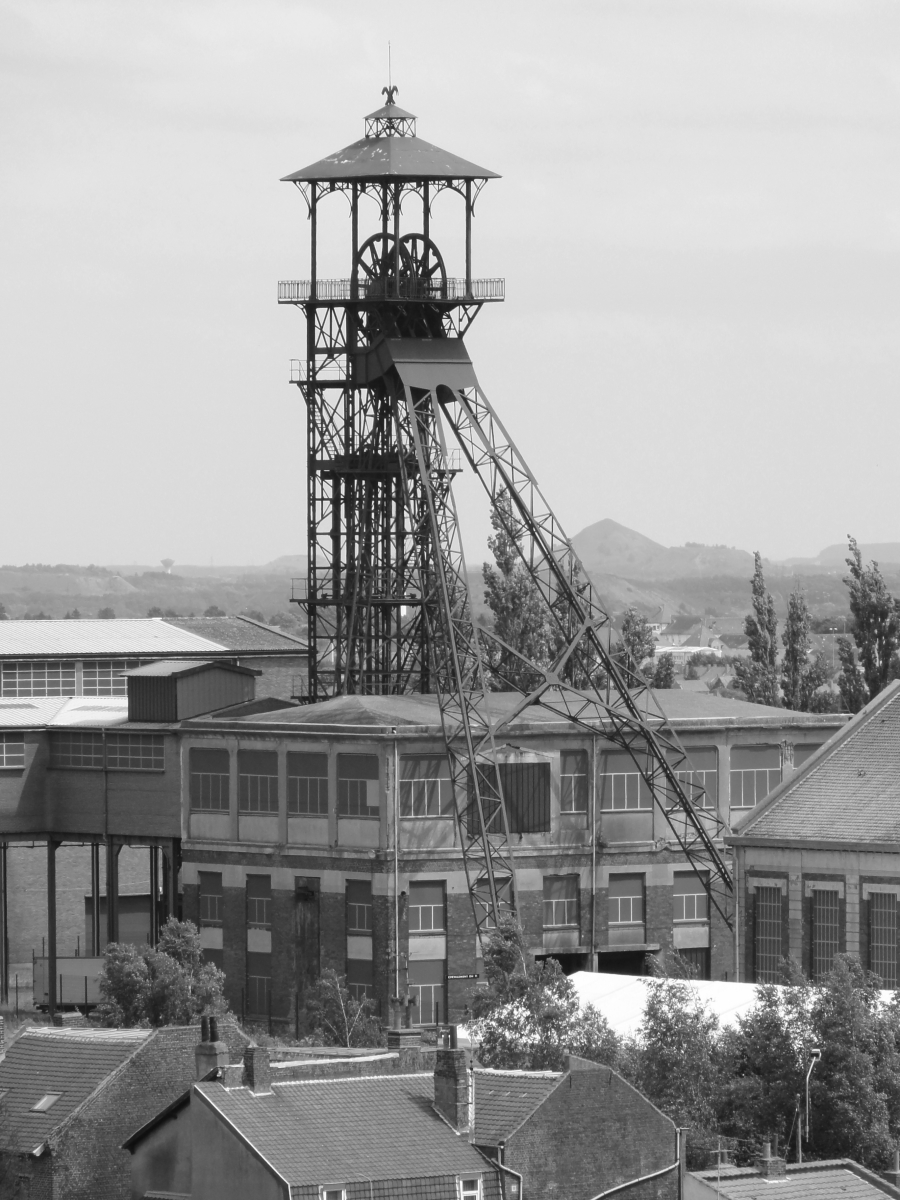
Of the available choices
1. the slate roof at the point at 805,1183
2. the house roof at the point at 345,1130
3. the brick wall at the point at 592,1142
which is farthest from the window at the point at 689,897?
the house roof at the point at 345,1130

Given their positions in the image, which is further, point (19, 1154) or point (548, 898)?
point (548, 898)

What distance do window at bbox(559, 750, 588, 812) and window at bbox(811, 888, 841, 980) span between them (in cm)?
1276

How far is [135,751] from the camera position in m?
99.1

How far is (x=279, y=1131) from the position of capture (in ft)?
176

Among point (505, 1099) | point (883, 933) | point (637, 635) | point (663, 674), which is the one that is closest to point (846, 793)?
point (883, 933)

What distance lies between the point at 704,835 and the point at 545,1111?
1558 inches

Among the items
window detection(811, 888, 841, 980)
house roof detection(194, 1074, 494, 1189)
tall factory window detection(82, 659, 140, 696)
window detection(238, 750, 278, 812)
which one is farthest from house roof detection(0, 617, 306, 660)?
house roof detection(194, 1074, 494, 1189)

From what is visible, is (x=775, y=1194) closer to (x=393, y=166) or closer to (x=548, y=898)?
(x=548, y=898)

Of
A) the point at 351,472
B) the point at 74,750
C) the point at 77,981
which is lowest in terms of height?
the point at 77,981

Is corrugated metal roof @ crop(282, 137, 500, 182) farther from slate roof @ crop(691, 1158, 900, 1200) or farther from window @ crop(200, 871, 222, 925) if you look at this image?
slate roof @ crop(691, 1158, 900, 1200)

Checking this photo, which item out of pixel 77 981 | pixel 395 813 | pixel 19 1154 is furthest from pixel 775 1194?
pixel 77 981

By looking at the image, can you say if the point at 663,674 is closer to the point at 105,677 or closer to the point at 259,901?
the point at 105,677

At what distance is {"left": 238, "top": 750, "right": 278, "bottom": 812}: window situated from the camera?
312 ft

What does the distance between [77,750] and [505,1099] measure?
4607 cm
